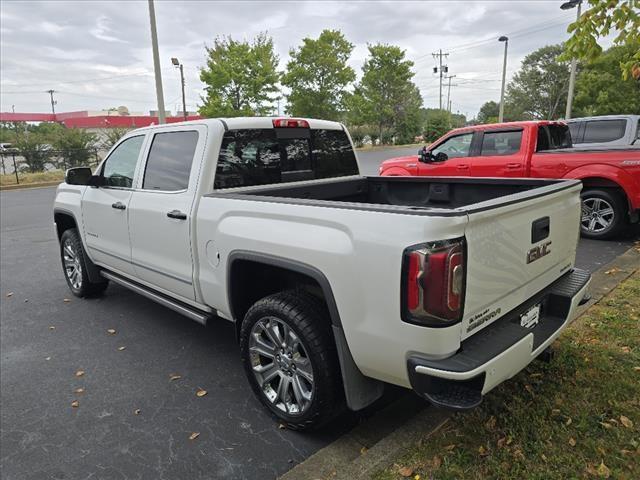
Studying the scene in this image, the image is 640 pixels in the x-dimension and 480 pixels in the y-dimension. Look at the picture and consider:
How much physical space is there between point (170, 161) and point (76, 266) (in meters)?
2.50

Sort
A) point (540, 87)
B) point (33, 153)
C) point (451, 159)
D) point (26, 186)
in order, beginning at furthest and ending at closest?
1. point (540, 87)
2. point (33, 153)
3. point (26, 186)
4. point (451, 159)

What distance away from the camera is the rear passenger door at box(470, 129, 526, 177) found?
25.3 ft

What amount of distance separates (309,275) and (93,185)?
312 cm

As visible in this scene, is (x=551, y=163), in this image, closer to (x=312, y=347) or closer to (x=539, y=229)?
(x=539, y=229)

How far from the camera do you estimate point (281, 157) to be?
12.9ft

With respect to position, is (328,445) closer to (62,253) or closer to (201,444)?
(201,444)

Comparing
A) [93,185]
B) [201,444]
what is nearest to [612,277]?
[201,444]

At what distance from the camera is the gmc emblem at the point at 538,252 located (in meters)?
2.61

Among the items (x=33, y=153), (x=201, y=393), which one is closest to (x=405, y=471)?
(x=201, y=393)

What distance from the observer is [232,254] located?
3.01 m

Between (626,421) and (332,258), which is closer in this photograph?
(332,258)

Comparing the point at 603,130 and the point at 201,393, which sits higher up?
the point at 603,130

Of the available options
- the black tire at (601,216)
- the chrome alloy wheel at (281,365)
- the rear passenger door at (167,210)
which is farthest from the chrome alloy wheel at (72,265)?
the black tire at (601,216)

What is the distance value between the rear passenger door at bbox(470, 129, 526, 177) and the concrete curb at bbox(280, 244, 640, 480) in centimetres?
563
